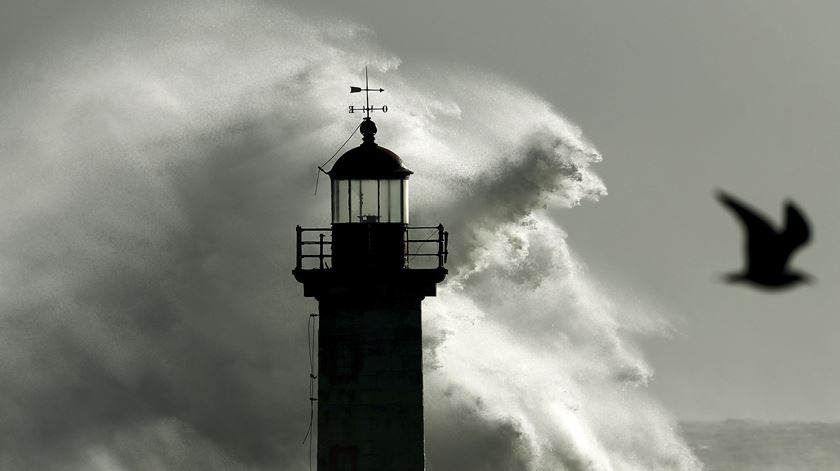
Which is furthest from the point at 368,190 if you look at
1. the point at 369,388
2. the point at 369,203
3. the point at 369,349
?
the point at 369,388

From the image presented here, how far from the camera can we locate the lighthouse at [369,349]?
1117 inches

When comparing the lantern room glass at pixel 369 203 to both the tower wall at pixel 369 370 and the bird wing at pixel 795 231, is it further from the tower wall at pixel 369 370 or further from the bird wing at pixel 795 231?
the bird wing at pixel 795 231

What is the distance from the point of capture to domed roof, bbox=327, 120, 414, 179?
95.7ft

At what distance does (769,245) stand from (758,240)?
100 mm

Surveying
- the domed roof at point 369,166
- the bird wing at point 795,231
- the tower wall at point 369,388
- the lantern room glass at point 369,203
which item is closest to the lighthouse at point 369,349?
the tower wall at point 369,388

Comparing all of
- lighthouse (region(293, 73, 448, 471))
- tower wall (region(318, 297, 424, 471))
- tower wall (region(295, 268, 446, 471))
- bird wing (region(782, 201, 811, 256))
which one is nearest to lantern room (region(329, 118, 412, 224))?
lighthouse (region(293, 73, 448, 471))

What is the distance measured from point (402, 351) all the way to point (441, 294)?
43.4 ft

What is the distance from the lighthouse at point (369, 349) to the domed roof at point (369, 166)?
0.77 metres

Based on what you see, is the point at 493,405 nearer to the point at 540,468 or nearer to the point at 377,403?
the point at 540,468

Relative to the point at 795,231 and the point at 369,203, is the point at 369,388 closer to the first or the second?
the point at 369,203

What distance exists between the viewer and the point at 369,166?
29.2 metres

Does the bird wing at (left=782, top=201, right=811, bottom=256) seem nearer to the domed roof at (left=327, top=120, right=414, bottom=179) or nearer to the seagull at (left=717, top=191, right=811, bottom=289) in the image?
the seagull at (left=717, top=191, right=811, bottom=289)

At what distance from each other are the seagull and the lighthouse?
1883 centimetres

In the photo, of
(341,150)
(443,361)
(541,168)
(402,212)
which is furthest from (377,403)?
(341,150)
